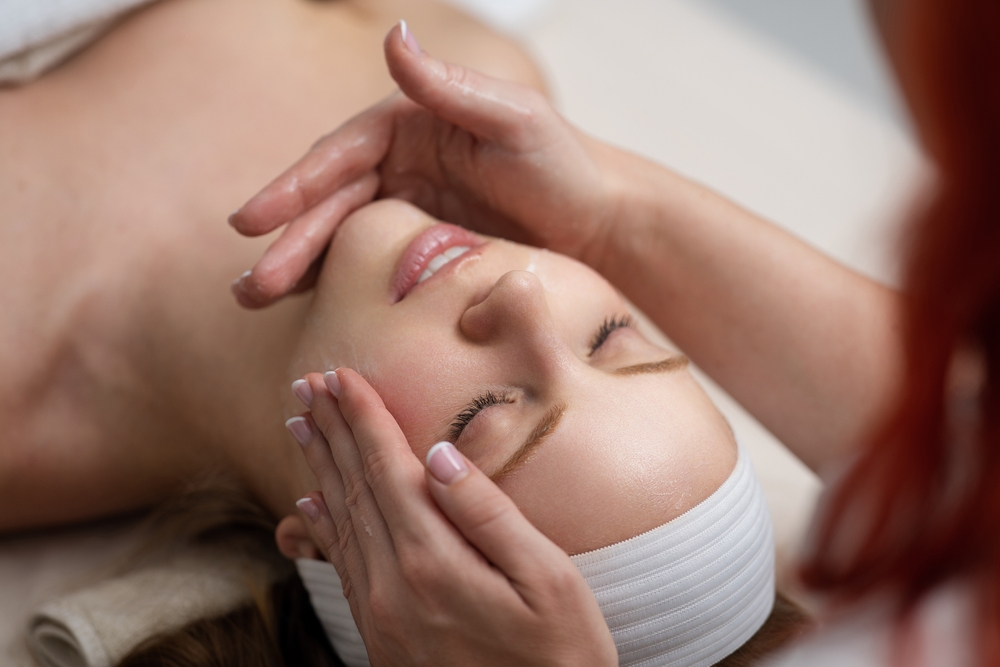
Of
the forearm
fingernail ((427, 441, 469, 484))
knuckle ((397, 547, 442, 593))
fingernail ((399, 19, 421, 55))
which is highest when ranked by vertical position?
fingernail ((399, 19, 421, 55))

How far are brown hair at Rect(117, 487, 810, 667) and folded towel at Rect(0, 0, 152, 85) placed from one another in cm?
74

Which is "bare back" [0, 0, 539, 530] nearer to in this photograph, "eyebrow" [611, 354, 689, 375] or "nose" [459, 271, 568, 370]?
"nose" [459, 271, 568, 370]

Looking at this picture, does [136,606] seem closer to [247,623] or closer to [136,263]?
[247,623]

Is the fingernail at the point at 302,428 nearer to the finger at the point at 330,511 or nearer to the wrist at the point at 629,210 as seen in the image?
the finger at the point at 330,511

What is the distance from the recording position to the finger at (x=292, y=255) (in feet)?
3.33

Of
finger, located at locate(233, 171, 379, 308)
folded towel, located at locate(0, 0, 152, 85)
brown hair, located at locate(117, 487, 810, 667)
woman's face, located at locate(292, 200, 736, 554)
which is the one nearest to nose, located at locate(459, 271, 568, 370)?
woman's face, located at locate(292, 200, 736, 554)

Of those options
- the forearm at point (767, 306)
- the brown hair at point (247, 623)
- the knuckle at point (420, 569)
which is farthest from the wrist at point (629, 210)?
the knuckle at point (420, 569)

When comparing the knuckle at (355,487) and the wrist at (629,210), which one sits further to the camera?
the wrist at (629,210)

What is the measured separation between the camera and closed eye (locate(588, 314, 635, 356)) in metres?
0.98

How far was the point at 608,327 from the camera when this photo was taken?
1004 millimetres

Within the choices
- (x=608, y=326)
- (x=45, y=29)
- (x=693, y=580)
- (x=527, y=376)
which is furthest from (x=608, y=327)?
(x=45, y=29)

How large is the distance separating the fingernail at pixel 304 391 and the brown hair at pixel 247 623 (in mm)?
422

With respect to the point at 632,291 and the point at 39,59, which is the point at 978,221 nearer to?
the point at 632,291

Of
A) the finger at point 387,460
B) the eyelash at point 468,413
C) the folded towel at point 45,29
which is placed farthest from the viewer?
the folded towel at point 45,29
